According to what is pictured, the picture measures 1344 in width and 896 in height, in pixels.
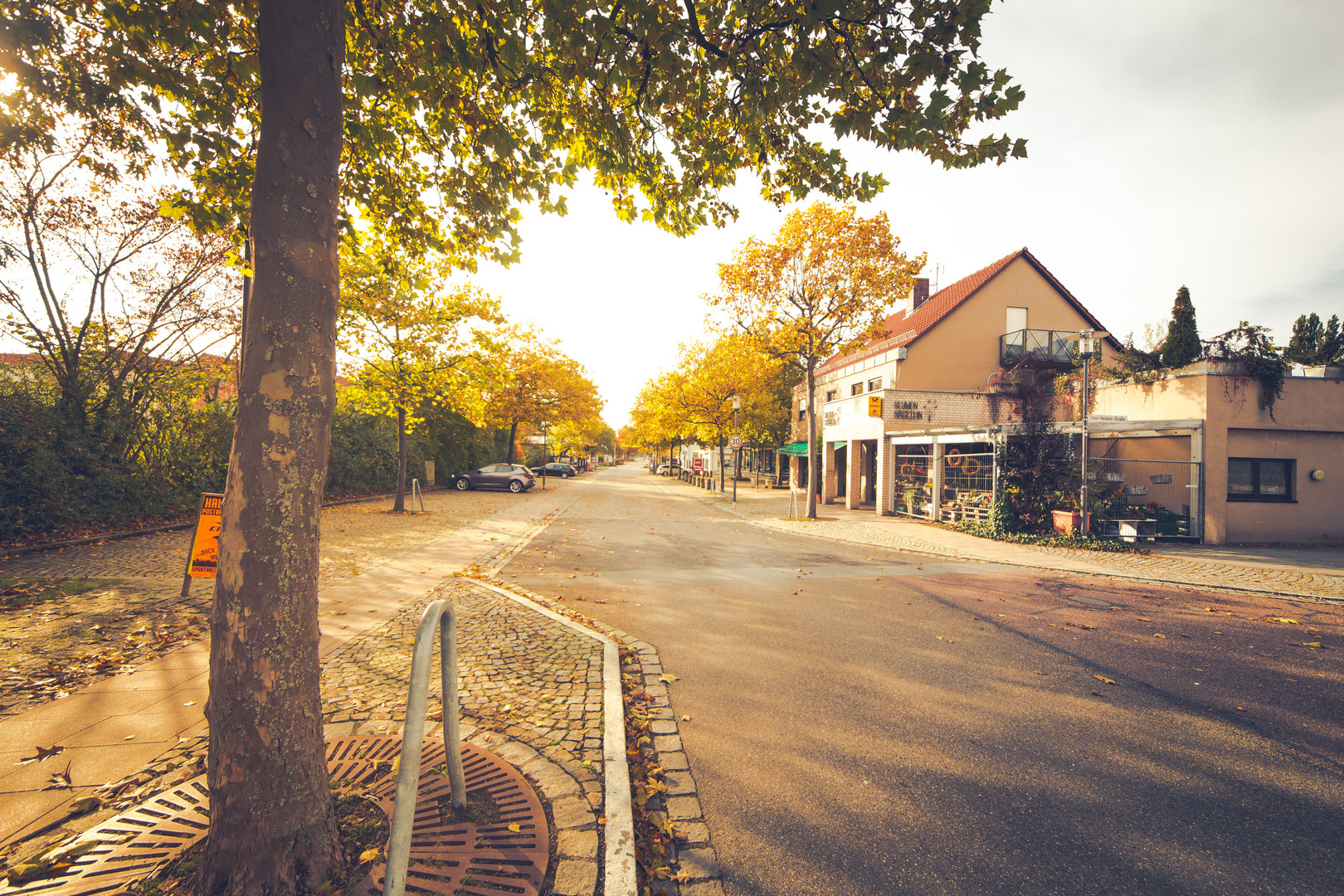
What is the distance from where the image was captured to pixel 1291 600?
780 centimetres

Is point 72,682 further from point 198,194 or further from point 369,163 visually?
point 369,163

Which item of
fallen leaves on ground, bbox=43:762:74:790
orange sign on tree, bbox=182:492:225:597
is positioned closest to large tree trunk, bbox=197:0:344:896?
fallen leaves on ground, bbox=43:762:74:790

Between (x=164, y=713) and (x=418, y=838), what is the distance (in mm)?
2523

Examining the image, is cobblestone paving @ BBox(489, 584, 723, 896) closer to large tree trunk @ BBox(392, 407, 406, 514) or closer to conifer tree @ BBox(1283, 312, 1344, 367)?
large tree trunk @ BBox(392, 407, 406, 514)

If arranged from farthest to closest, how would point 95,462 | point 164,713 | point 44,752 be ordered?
point 95,462 → point 164,713 → point 44,752

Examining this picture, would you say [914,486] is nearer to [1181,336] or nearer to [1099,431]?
[1099,431]

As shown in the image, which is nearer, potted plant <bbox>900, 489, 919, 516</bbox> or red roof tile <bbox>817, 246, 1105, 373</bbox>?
potted plant <bbox>900, 489, 919, 516</bbox>

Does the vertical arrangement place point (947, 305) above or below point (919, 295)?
below

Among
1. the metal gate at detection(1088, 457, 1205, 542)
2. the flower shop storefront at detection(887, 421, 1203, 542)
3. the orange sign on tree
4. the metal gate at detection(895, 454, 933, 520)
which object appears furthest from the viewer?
the metal gate at detection(895, 454, 933, 520)

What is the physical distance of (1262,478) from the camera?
13516 millimetres

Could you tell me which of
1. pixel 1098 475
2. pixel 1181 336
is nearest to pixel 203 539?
pixel 1098 475

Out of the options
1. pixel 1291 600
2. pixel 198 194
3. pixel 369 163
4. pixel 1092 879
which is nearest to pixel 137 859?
pixel 1092 879

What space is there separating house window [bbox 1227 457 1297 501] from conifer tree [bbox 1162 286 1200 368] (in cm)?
654

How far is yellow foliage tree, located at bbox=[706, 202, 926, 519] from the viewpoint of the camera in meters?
16.6
